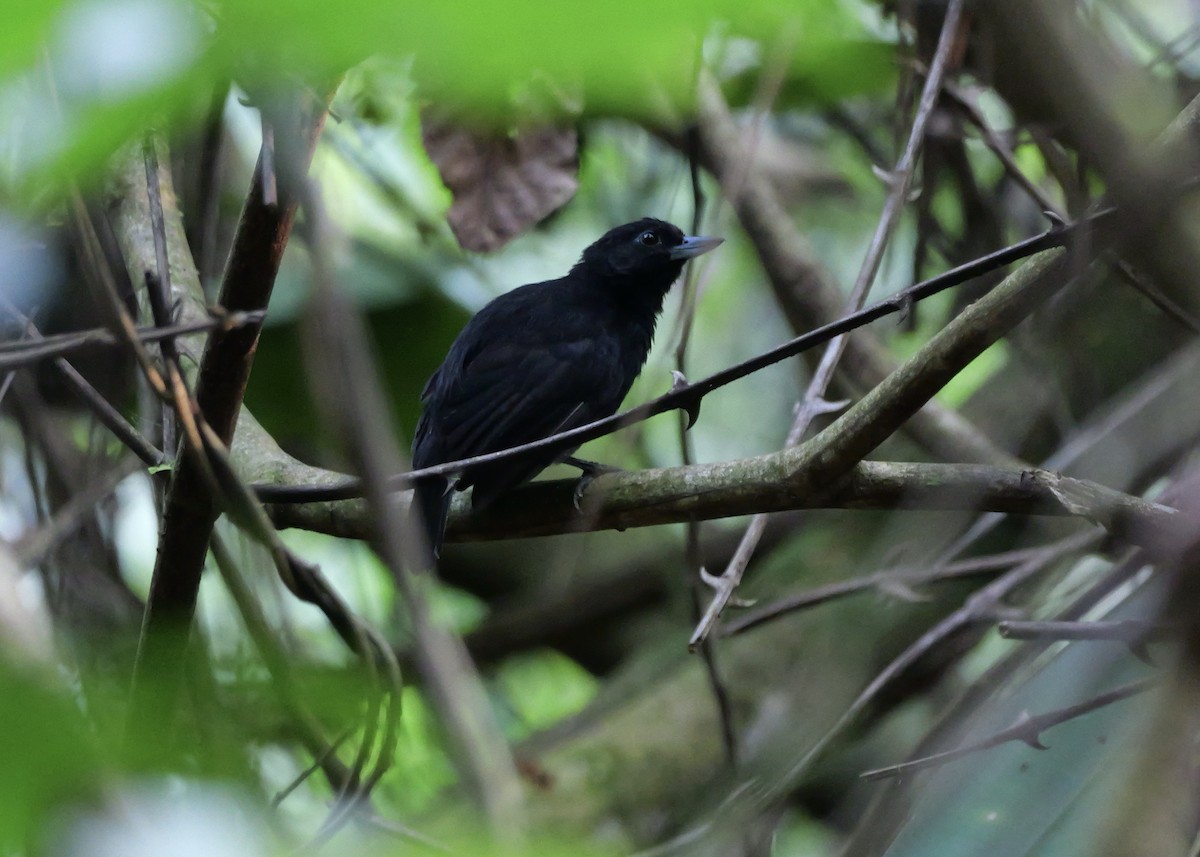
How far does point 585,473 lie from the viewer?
3619mm

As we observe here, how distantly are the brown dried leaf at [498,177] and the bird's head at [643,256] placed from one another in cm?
92

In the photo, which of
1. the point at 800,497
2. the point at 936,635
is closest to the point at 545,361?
the point at 936,635

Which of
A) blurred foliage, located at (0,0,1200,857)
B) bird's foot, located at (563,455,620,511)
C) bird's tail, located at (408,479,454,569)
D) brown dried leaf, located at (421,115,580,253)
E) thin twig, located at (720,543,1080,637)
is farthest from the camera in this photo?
brown dried leaf, located at (421,115,580,253)

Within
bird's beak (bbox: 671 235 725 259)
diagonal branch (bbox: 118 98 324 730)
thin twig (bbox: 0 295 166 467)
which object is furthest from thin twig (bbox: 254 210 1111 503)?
bird's beak (bbox: 671 235 725 259)

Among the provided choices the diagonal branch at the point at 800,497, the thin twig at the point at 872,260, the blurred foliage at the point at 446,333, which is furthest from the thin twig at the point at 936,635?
the diagonal branch at the point at 800,497

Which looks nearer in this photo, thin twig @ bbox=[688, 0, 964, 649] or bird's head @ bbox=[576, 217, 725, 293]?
thin twig @ bbox=[688, 0, 964, 649]

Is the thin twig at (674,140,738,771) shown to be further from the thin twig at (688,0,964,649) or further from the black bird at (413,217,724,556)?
the black bird at (413,217,724,556)

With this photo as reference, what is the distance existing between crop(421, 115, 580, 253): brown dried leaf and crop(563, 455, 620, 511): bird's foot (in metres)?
0.81

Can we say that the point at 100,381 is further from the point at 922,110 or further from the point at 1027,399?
the point at 1027,399

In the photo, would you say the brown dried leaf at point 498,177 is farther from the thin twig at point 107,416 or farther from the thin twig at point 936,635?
the thin twig at point 936,635

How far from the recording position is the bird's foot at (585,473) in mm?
3229

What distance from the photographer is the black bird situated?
4098 mm

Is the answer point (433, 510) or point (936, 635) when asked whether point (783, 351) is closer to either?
point (433, 510)

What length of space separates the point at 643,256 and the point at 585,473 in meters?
1.67
